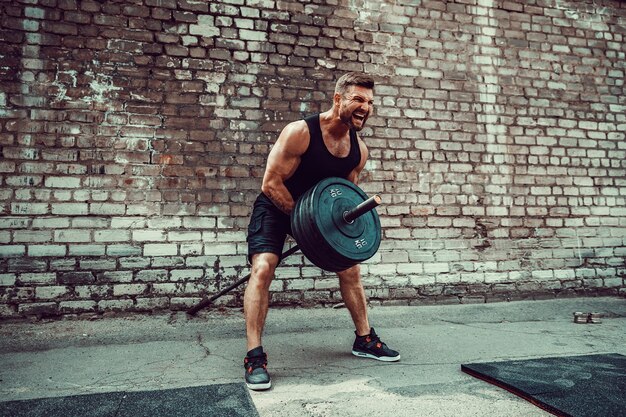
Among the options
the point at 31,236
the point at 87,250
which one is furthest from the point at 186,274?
the point at 31,236

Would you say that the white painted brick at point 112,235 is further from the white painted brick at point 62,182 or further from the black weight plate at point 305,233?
the black weight plate at point 305,233

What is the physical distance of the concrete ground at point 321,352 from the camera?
212 centimetres

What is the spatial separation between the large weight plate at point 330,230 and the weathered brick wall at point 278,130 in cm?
158

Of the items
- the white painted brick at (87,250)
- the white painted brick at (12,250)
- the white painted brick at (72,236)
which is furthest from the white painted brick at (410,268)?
the white painted brick at (12,250)

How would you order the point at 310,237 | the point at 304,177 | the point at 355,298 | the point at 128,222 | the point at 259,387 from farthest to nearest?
the point at 128,222, the point at 355,298, the point at 304,177, the point at 310,237, the point at 259,387

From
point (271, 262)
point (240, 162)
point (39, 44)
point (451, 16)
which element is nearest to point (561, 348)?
point (271, 262)

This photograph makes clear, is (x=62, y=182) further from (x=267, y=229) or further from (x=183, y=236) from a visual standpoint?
(x=267, y=229)

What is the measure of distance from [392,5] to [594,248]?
3.48 metres

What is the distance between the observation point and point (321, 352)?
2963mm

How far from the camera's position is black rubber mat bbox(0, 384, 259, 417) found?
1.90m

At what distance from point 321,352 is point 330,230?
3.34 feet

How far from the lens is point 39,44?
12.1ft

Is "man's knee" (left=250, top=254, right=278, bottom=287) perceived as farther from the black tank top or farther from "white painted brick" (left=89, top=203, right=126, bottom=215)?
"white painted brick" (left=89, top=203, right=126, bottom=215)

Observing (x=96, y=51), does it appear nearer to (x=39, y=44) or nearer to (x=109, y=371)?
(x=39, y=44)
